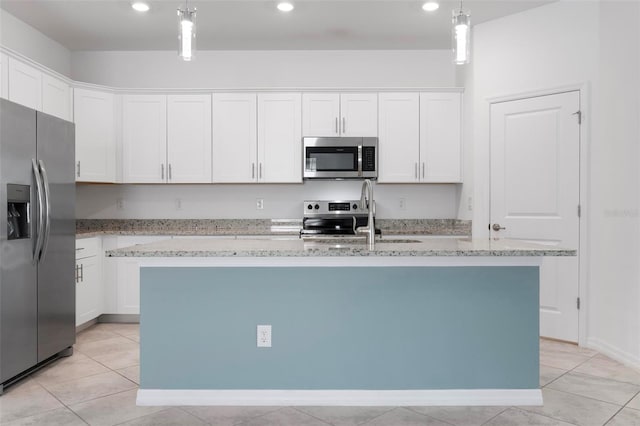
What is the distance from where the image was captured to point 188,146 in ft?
15.2

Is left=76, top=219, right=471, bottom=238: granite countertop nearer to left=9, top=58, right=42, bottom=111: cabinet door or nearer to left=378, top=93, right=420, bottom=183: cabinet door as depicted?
left=378, top=93, right=420, bottom=183: cabinet door

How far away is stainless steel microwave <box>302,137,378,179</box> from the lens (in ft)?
15.0

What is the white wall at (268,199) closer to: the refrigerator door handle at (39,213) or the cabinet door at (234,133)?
the cabinet door at (234,133)

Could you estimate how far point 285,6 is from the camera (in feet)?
12.5

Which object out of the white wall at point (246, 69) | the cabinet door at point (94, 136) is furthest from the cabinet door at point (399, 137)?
the cabinet door at point (94, 136)

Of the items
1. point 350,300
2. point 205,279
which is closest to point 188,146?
point 205,279

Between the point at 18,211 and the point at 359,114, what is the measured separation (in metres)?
3.02

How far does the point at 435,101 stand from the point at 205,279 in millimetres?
3115

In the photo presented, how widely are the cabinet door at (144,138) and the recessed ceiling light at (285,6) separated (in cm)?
154

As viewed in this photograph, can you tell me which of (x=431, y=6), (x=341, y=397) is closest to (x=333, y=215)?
(x=431, y=6)

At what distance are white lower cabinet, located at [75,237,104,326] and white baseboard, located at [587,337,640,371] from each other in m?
4.19

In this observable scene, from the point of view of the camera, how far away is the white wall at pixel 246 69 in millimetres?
4926

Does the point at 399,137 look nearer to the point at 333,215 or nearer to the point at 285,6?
the point at 333,215

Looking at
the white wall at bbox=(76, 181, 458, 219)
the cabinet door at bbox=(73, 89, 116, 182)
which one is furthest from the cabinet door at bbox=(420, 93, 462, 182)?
the cabinet door at bbox=(73, 89, 116, 182)
